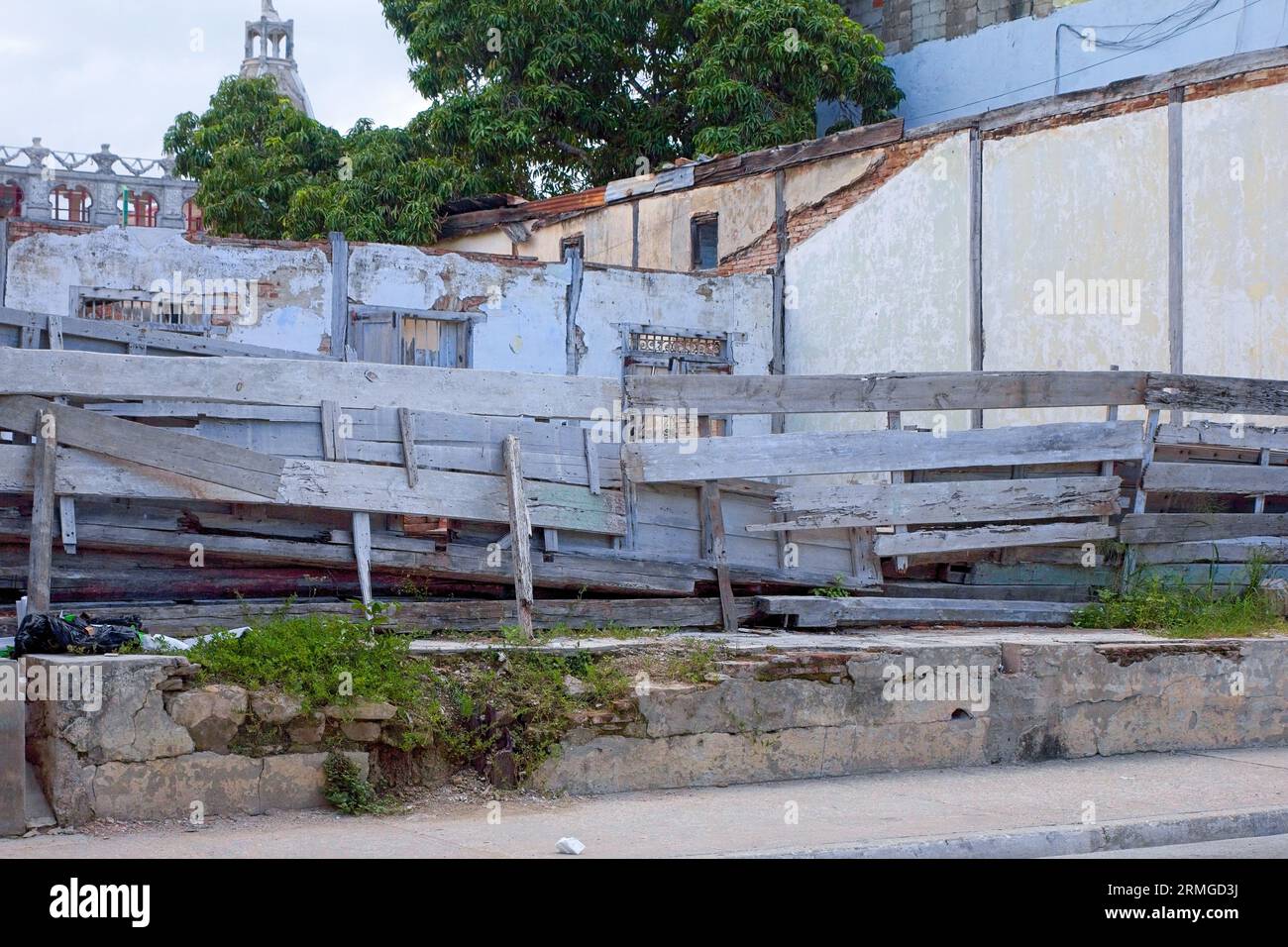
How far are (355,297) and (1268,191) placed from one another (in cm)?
1036

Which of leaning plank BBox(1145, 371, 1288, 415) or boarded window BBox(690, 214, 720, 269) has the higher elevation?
boarded window BBox(690, 214, 720, 269)

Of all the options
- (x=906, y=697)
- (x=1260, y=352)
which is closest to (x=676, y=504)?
(x=906, y=697)

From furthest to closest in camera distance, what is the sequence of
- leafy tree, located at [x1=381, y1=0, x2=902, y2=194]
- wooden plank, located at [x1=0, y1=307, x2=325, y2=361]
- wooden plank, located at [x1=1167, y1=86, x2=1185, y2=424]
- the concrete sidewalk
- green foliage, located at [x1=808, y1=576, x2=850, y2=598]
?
leafy tree, located at [x1=381, y1=0, x2=902, y2=194]
wooden plank, located at [x1=1167, y1=86, x2=1185, y2=424]
wooden plank, located at [x1=0, y1=307, x2=325, y2=361]
green foliage, located at [x1=808, y1=576, x2=850, y2=598]
the concrete sidewalk

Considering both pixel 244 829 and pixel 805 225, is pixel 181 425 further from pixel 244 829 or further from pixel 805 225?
pixel 805 225

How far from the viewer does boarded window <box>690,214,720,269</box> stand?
21281 millimetres

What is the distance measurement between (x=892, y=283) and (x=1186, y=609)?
8879 mm

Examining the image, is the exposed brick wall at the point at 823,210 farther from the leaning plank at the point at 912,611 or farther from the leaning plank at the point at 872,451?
the leaning plank at the point at 912,611

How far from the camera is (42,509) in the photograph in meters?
8.08

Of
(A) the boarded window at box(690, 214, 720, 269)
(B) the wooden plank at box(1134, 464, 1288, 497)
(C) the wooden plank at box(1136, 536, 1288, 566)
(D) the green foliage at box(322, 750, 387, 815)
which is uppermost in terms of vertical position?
(A) the boarded window at box(690, 214, 720, 269)

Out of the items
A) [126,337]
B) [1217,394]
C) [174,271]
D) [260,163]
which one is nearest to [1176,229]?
[1217,394]

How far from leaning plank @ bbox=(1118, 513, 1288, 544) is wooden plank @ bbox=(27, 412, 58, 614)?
304 inches

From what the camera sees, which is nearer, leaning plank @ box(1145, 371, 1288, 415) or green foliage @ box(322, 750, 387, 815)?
green foliage @ box(322, 750, 387, 815)

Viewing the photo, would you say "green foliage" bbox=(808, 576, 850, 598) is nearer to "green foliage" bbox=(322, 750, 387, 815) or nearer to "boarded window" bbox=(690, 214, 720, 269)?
"green foliage" bbox=(322, 750, 387, 815)

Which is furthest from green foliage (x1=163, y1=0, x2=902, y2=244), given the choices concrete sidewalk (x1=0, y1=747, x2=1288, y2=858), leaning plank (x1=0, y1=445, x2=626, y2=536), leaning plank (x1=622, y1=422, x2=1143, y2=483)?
concrete sidewalk (x1=0, y1=747, x2=1288, y2=858)
